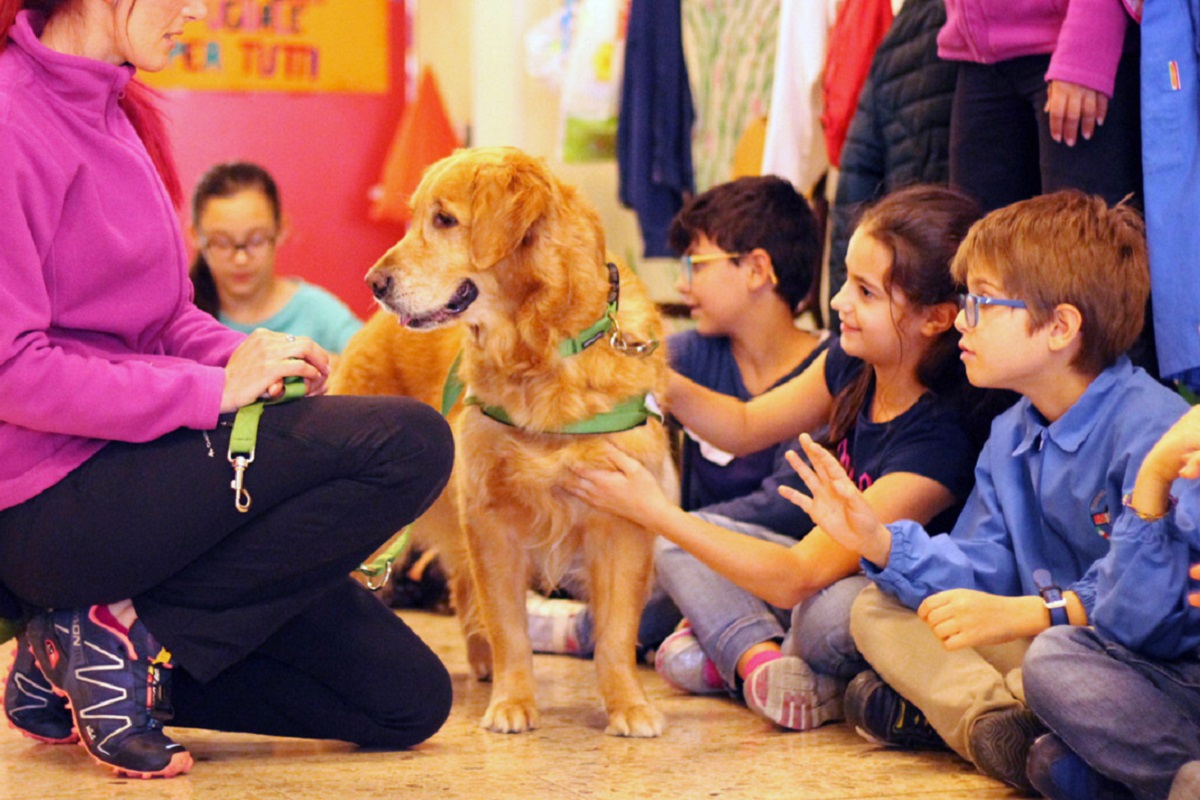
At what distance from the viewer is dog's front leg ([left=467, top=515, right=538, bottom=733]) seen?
2256 millimetres

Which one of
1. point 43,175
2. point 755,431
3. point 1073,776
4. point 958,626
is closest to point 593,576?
point 755,431

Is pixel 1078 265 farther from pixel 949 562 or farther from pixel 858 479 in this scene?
pixel 858 479

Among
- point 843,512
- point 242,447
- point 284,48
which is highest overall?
point 284,48

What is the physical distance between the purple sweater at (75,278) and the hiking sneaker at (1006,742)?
1077 millimetres

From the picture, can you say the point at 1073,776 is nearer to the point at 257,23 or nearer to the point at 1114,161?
the point at 1114,161

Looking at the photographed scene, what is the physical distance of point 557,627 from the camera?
2951 mm

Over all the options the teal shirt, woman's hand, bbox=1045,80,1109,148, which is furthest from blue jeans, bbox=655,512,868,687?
the teal shirt

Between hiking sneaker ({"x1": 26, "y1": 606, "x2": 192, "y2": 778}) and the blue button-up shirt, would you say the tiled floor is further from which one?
the blue button-up shirt

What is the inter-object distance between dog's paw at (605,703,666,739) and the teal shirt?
190cm

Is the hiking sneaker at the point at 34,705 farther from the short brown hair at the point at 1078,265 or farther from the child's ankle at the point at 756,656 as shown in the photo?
the short brown hair at the point at 1078,265

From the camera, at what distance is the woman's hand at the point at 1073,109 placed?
2.22 metres

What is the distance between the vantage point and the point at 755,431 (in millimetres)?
2553

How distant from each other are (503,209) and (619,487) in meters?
0.47

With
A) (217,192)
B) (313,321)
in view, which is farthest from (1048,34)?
(217,192)
